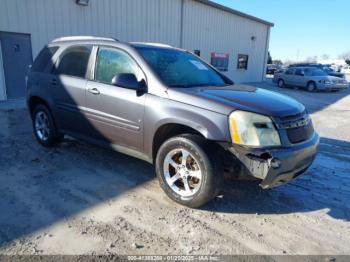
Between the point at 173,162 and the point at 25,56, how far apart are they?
8853 mm

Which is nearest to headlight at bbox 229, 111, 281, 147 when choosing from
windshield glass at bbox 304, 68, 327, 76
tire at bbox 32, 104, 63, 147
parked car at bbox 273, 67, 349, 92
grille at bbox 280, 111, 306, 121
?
grille at bbox 280, 111, 306, 121

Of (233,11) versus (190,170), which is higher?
(233,11)

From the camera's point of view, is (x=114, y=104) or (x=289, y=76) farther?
(x=289, y=76)

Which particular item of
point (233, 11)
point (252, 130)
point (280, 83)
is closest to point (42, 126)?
point (252, 130)

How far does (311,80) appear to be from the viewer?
18250mm

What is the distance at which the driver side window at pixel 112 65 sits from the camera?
3768 millimetres

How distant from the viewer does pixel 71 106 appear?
4.42 m

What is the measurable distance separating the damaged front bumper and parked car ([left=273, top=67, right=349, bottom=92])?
55.4 feet

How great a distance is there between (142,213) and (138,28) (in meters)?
12.0

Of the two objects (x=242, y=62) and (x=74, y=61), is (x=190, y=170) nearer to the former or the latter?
(x=74, y=61)

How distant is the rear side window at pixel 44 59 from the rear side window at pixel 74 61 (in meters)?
0.31

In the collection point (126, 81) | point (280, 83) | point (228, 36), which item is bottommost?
point (280, 83)

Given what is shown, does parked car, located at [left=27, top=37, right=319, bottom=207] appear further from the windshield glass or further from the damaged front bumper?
the windshield glass

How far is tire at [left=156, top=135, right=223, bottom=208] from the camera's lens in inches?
121
